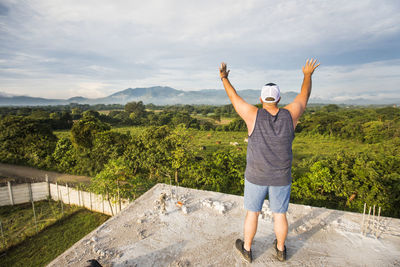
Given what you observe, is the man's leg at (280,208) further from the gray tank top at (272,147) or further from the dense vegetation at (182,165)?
the dense vegetation at (182,165)

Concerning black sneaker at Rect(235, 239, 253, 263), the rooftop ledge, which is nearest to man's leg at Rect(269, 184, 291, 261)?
the rooftop ledge

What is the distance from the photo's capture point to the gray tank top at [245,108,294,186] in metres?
1.92

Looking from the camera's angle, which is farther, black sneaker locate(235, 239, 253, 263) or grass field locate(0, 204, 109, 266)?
grass field locate(0, 204, 109, 266)

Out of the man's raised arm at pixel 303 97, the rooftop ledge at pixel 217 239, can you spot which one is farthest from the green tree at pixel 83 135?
the man's raised arm at pixel 303 97

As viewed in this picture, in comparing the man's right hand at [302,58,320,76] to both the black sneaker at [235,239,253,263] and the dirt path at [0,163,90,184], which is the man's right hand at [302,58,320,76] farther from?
the dirt path at [0,163,90,184]

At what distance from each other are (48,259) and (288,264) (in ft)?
20.1

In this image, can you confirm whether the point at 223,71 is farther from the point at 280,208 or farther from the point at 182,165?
the point at 182,165

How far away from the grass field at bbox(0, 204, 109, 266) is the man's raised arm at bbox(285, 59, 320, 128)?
6.72 metres

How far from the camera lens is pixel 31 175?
1182 cm

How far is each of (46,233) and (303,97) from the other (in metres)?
8.08

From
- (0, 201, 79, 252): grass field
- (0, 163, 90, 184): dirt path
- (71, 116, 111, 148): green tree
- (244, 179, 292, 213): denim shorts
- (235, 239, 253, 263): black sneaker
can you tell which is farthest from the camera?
(71, 116, 111, 148): green tree

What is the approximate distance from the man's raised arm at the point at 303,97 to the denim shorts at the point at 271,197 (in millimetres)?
683

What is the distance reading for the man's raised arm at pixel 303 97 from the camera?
6.53 feet

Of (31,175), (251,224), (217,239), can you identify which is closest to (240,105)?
(251,224)
